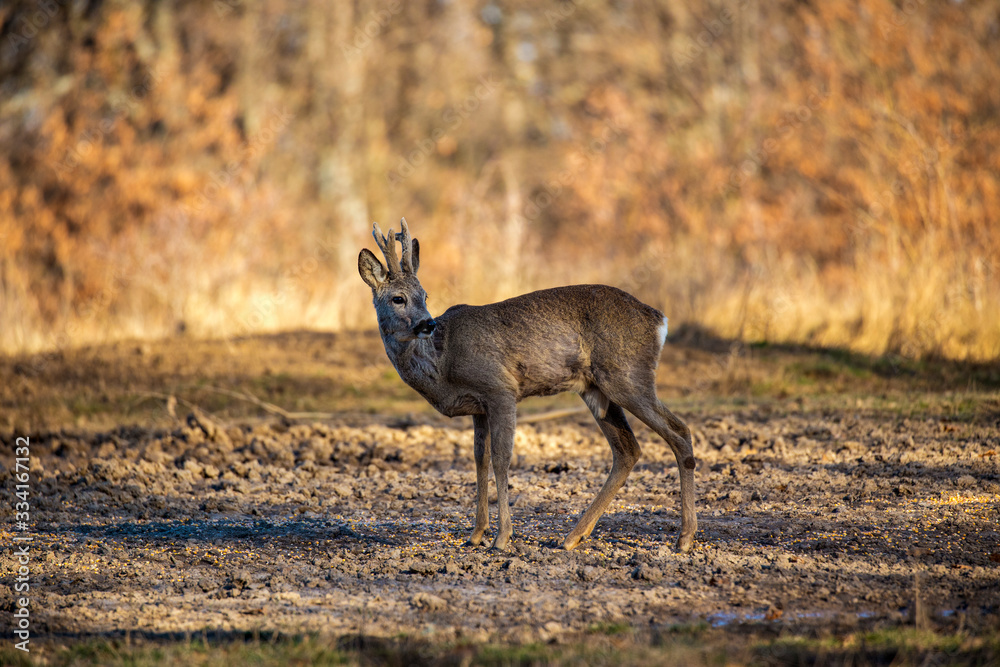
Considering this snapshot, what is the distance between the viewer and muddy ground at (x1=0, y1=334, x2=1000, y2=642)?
4832 millimetres

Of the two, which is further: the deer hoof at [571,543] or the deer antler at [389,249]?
the deer antler at [389,249]

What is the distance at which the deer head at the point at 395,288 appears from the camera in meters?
Result: 6.06

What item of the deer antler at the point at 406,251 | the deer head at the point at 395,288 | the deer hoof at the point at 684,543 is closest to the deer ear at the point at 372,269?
the deer head at the point at 395,288

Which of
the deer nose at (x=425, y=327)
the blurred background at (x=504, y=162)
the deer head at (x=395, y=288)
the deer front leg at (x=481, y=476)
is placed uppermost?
the blurred background at (x=504, y=162)

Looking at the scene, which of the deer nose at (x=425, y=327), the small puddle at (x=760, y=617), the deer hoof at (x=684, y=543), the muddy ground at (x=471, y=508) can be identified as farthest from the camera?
the deer nose at (x=425, y=327)

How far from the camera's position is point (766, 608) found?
4.73 metres

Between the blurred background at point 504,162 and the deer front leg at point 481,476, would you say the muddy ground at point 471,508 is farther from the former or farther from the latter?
the blurred background at point 504,162

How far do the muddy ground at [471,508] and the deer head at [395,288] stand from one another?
1.37m

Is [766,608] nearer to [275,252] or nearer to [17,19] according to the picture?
[275,252]

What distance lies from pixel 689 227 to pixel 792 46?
294 inches

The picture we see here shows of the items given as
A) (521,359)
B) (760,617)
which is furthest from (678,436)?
(760,617)

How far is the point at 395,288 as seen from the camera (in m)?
6.14

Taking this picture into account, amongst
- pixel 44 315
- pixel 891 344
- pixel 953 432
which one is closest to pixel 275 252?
pixel 44 315

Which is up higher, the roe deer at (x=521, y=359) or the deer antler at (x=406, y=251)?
the deer antler at (x=406, y=251)
